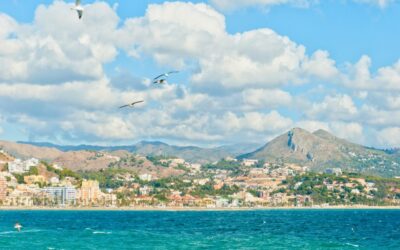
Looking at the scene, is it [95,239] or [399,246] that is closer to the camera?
[399,246]

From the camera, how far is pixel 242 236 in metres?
143

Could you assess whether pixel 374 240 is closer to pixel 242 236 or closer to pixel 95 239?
pixel 242 236

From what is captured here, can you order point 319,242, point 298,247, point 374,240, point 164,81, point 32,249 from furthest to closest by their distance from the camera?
1. point 374,240
2. point 319,242
3. point 298,247
4. point 32,249
5. point 164,81

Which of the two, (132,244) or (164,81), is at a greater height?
(164,81)

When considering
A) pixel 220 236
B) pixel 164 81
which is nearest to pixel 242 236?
pixel 220 236

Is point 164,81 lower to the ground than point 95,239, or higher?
higher

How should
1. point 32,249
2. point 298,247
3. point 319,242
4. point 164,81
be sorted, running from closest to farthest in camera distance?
point 164,81 → point 32,249 → point 298,247 → point 319,242

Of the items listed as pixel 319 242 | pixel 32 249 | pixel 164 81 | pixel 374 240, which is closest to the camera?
pixel 164 81

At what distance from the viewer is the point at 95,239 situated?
5153 inches

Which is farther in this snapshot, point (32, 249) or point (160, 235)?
point (160, 235)

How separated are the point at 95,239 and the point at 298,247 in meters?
39.9

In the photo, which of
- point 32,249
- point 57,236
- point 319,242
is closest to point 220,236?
point 319,242

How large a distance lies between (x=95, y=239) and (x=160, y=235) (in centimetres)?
1782

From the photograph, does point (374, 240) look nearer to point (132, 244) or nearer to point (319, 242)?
point (319, 242)
